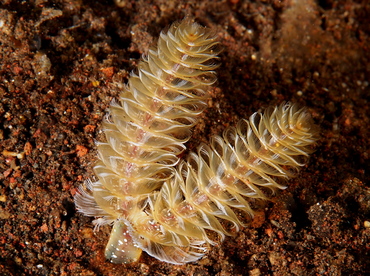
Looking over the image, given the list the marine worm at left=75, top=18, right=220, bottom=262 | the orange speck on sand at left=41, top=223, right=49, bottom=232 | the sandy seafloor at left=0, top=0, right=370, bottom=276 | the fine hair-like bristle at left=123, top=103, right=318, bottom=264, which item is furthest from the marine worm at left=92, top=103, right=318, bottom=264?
the orange speck on sand at left=41, top=223, right=49, bottom=232

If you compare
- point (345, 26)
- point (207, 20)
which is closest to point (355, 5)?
point (345, 26)

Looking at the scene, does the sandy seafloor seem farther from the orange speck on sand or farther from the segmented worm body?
the segmented worm body

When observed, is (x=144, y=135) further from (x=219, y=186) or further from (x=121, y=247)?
(x=121, y=247)

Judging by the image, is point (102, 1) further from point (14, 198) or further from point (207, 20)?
point (14, 198)

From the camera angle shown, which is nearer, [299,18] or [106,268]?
[106,268]

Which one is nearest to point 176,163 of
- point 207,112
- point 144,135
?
point 144,135
